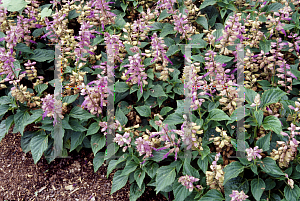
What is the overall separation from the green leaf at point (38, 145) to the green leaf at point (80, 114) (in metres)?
0.45

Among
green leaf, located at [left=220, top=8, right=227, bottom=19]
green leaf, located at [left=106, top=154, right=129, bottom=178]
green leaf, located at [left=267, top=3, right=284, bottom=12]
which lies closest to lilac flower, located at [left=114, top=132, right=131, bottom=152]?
green leaf, located at [left=106, top=154, right=129, bottom=178]

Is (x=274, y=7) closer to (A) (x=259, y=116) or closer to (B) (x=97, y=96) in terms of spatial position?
(A) (x=259, y=116)

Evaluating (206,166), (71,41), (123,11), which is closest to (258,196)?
(206,166)

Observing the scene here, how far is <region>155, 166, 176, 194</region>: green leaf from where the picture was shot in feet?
7.86

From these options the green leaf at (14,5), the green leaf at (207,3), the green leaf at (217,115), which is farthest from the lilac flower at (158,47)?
the green leaf at (14,5)

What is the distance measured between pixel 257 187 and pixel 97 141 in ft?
5.41

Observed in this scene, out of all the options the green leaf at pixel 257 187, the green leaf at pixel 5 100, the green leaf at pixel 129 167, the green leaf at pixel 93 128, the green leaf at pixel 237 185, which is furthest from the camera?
the green leaf at pixel 5 100

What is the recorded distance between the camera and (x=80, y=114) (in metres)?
2.89

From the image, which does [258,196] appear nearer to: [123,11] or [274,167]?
[274,167]

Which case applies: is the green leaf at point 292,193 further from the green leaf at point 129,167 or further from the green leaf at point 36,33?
the green leaf at point 36,33

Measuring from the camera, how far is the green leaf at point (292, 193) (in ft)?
7.23

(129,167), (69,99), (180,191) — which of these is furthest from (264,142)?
(69,99)

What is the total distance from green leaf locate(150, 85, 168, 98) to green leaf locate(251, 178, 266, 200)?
3.99 ft

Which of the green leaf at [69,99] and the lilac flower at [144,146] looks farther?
the green leaf at [69,99]
